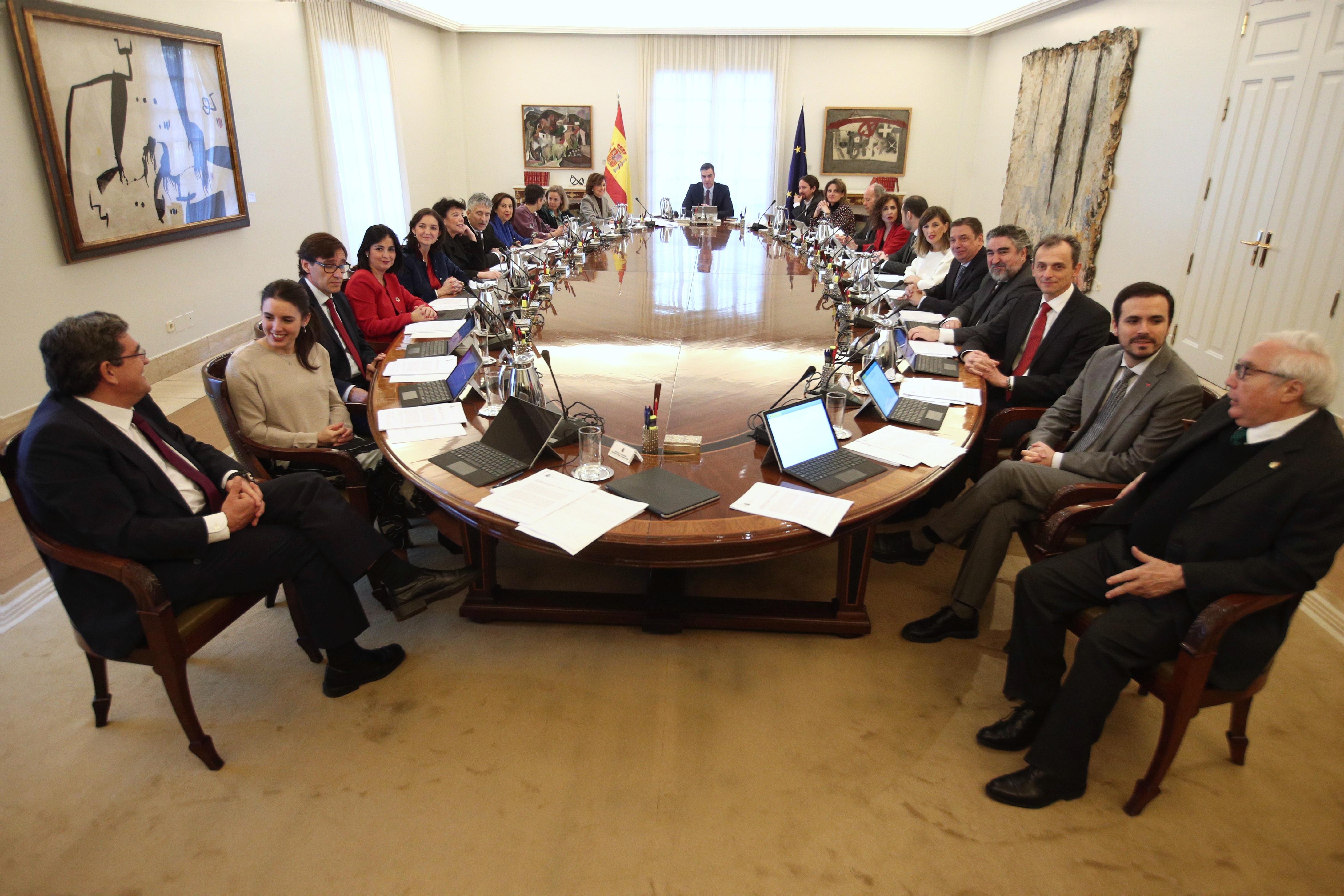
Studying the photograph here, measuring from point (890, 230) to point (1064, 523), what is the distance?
478 centimetres

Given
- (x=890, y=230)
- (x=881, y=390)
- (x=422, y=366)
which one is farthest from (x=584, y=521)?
(x=890, y=230)

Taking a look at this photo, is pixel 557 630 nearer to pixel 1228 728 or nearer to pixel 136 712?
pixel 136 712

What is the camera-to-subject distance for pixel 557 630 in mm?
2514

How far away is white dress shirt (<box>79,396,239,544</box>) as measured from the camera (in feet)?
6.32

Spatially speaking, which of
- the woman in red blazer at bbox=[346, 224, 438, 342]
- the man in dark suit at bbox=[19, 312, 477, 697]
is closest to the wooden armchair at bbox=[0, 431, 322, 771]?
the man in dark suit at bbox=[19, 312, 477, 697]

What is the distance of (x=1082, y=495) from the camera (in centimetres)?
229

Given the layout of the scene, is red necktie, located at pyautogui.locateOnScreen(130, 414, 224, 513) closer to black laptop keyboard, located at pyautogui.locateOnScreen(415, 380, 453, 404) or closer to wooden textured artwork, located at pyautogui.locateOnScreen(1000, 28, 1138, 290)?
black laptop keyboard, located at pyautogui.locateOnScreen(415, 380, 453, 404)

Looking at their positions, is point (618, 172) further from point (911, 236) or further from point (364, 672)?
point (364, 672)

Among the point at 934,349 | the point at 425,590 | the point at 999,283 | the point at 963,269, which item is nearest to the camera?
the point at 425,590

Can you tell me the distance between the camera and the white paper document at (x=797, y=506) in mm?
1903

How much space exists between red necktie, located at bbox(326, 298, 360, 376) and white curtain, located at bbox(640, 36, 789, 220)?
286 inches

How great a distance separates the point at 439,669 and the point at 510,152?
935 centimetres

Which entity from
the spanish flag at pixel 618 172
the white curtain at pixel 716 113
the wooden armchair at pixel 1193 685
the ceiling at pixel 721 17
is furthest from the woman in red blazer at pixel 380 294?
the ceiling at pixel 721 17

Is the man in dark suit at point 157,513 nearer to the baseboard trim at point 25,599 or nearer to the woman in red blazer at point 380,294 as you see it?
the baseboard trim at point 25,599
